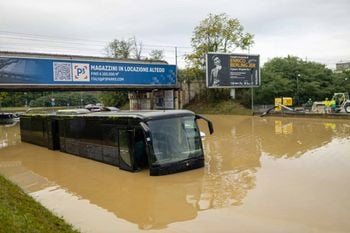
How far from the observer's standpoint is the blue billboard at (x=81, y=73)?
32500 millimetres

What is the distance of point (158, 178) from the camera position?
11961 mm

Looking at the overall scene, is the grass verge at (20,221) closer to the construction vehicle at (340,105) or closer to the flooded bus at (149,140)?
the flooded bus at (149,140)

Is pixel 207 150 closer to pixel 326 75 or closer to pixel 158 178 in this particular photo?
pixel 158 178

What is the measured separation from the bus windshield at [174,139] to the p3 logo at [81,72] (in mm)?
25134

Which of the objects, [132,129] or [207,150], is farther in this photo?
[207,150]

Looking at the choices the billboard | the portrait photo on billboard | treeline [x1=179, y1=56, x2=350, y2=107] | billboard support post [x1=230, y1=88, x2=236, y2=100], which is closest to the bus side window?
the billboard

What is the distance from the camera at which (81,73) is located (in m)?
36.2

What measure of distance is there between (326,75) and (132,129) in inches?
1780

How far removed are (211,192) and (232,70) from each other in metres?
34.4

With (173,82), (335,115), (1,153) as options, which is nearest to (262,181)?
(1,153)

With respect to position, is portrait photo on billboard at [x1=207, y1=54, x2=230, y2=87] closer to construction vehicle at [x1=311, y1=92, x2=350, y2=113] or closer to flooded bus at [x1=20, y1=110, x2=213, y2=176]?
construction vehicle at [x1=311, y1=92, x2=350, y2=113]

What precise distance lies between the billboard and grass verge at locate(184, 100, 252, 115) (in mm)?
3177

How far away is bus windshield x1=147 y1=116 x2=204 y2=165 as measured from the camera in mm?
12188

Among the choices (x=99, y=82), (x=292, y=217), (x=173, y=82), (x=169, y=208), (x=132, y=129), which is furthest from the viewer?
(x=173, y=82)
